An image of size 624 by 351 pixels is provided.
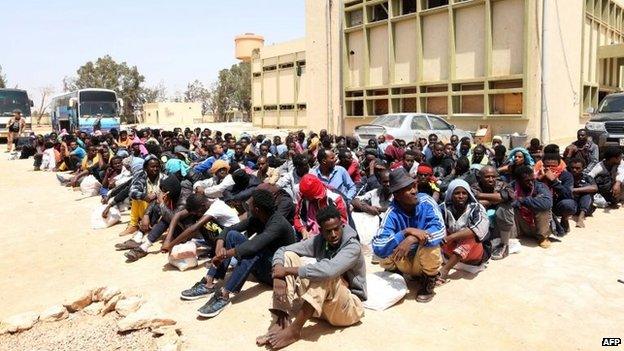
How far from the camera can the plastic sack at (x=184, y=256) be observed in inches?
199

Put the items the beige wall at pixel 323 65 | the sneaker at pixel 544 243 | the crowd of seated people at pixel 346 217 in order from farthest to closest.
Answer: the beige wall at pixel 323 65
the sneaker at pixel 544 243
the crowd of seated people at pixel 346 217

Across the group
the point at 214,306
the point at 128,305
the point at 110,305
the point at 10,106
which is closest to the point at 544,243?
the point at 214,306

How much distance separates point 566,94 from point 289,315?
1509cm

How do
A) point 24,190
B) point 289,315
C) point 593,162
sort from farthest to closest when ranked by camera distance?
point 24,190
point 593,162
point 289,315

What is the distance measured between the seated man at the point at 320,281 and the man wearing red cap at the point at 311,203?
886mm

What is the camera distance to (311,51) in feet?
72.0

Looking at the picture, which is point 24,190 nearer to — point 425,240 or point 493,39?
point 425,240

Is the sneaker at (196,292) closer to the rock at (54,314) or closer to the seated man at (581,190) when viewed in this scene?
the rock at (54,314)

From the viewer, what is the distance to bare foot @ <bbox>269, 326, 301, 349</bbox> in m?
3.41

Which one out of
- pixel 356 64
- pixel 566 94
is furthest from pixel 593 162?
pixel 356 64

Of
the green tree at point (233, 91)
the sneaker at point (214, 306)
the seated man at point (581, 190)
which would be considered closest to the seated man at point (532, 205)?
the seated man at point (581, 190)

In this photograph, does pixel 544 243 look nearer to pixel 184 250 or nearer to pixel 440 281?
pixel 440 281

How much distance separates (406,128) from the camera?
12.3m

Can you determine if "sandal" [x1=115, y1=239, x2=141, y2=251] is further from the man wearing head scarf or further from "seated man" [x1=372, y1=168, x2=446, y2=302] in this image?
"seated man" [x1=372, y1=168, x2=446, y2=302]
